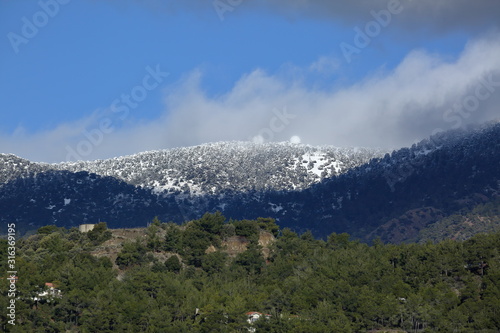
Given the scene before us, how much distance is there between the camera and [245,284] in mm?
134250

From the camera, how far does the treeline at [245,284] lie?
115500 millimetres

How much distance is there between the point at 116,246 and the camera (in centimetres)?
14838

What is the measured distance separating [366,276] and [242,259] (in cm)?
2379

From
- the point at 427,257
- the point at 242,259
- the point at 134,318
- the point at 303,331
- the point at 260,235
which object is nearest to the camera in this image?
the point at 303,331

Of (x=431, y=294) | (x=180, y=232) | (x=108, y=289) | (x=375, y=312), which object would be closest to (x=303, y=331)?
(x=375, y=312)

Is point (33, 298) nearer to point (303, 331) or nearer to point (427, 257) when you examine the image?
point (303, 331)

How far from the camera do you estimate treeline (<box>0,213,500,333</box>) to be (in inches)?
4547

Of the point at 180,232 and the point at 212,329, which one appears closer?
the point at 212,329

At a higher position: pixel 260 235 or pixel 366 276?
pixel 260 235

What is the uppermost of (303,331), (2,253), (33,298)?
Answer: (2,253)

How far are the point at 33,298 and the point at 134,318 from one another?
46.5 ft

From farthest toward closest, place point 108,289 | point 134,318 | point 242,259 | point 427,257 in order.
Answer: point 242,259, point 427,257, point 108,289, point 134,318

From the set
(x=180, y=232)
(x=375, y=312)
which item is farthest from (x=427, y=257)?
(x=180, y=232)

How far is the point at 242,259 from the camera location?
478ft
